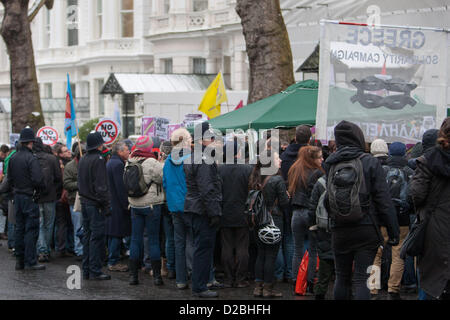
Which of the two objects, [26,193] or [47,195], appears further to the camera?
[47,195]

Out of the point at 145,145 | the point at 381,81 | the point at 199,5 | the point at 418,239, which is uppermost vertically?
the point at 199,5

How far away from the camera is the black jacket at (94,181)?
11055 millimetres

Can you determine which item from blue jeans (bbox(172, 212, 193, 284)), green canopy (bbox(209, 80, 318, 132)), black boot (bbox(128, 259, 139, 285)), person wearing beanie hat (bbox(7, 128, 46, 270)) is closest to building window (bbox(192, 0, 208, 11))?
green canopy (bbox(209, 80, 318, 132))

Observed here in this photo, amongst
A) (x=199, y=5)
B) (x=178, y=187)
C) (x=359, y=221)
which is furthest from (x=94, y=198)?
(x=199, y=5)

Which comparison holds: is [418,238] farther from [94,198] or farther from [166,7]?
[166,7]

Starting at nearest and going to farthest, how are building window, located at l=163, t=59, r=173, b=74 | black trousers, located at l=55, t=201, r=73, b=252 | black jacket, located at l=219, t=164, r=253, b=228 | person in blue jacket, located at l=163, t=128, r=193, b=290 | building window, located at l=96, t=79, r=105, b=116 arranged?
person in blue jacket, located at l=163, t=128, r=193, b=290 → black jacket, located at l=219, t=164, r=253, b=228 → black trousers, located at l=55, t=201, r=73, b=252 → building window, located at l=163, t=59, r=173, b=74 → building window, located at l=96, t=79, r=105, b=116

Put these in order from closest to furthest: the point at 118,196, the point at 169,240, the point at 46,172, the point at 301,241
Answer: the point at 301,241 → the point at 169,240 → the point at 118,196 → the point at 46,172

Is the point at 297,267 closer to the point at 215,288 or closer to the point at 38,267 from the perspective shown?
the point at 215,288

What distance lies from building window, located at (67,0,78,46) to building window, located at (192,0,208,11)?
1053 cm

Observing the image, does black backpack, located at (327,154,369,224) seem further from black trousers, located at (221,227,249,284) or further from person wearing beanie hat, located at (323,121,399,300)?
black trousers, located at (221,227,249,284)

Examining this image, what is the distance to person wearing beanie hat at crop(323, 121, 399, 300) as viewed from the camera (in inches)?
287

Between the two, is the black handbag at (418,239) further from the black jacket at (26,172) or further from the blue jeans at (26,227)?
the blue jeans at (26,227)

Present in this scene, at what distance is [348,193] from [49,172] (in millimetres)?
6548

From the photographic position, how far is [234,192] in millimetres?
10266
